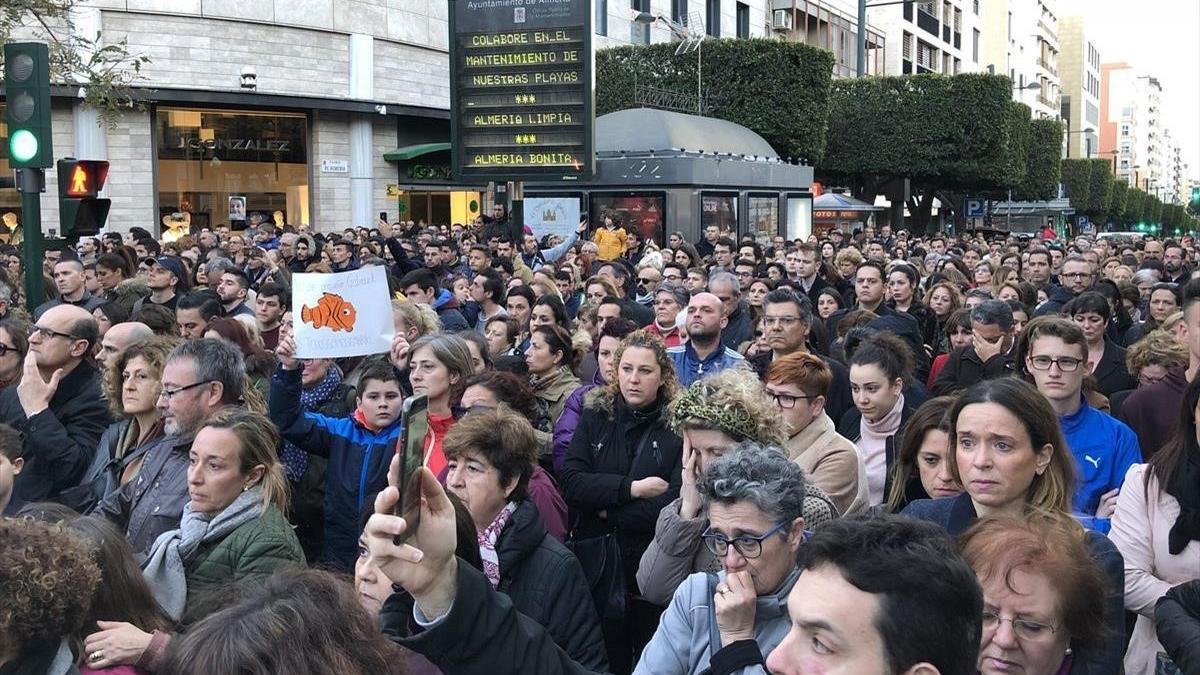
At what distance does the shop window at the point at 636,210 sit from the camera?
72.1 ft

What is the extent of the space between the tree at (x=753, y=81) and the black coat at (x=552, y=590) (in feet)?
102

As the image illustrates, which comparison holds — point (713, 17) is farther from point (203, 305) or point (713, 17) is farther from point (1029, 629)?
point (1029, 629)

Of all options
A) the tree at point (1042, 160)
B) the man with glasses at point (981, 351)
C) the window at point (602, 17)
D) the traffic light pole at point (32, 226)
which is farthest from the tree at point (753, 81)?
the man with glasses at point (981, 351)

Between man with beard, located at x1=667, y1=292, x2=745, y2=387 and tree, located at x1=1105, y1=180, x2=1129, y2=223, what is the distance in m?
85.5

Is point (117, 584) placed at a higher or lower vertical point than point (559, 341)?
lower

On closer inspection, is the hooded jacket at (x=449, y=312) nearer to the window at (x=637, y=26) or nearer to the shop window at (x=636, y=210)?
the shop window at (x=636, y=210)

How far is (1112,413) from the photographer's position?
6.53 m

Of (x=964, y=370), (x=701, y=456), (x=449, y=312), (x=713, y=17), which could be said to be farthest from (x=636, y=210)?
(x=713, y=17)

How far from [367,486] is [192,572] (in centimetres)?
139

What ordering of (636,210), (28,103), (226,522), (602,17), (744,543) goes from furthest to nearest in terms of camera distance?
1. (602,17)
2. (636,210)
3. (28,103)
4. (226,522)
5. (744,543)

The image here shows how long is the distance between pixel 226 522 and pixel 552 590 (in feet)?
3.79

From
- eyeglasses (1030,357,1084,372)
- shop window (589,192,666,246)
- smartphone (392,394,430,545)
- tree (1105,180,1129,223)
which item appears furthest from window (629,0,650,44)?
tree (1105,180,1129,223)

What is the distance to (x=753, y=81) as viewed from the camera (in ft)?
115

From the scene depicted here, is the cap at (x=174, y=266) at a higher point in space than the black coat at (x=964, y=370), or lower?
higher
